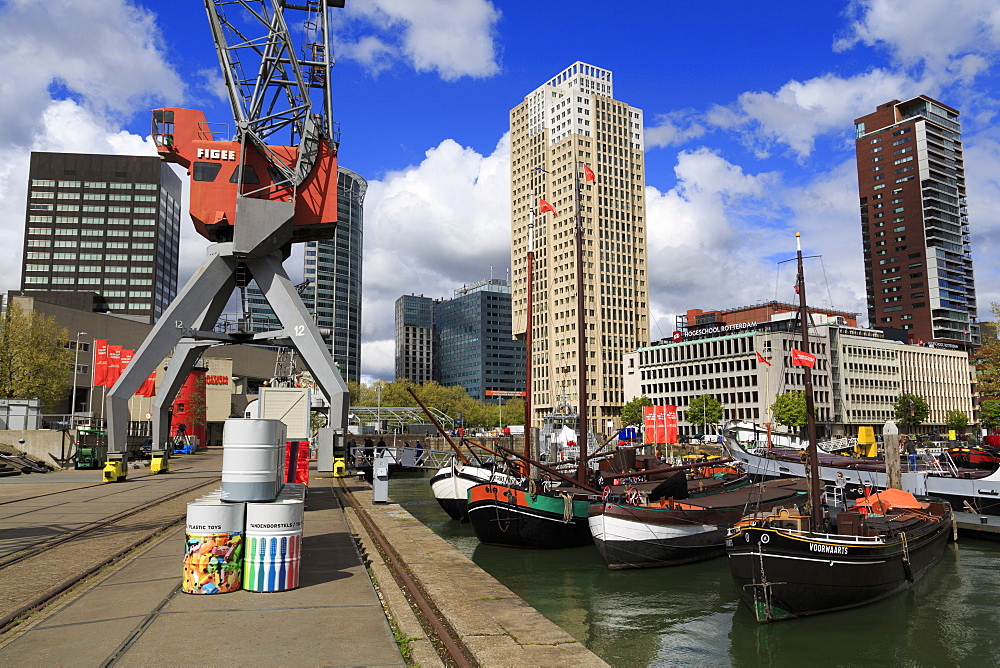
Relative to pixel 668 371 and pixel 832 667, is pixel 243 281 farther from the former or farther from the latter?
pixel 668 371

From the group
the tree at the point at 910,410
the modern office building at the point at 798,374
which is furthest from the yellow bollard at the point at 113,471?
the tree at the point at 910,410

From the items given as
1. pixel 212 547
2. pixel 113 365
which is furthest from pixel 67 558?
pixel 113 365

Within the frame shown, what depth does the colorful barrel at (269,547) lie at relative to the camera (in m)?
11.7

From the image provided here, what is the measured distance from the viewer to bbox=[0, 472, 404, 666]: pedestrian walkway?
8.40m

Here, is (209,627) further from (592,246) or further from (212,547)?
(592,246)

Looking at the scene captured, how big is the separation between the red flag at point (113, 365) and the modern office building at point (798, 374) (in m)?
96.3

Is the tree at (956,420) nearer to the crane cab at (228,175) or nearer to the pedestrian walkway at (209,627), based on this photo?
the crane cab at (228,175)

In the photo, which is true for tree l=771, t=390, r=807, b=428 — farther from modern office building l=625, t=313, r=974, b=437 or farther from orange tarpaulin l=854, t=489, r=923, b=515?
orange tarpaulin l=854, t=489, r=923, b=515

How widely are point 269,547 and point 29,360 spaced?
6866 cm

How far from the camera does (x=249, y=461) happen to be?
12.3 metres

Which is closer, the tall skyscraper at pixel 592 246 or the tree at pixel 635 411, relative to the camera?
the tree at pixel 635 411

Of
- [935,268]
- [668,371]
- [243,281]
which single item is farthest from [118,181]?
[935,268]

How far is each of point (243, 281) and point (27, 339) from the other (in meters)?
40.8

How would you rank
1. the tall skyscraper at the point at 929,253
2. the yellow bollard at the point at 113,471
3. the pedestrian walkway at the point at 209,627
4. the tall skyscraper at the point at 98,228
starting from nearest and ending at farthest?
the pedestrian walkway at the point at 209,627, the yellow bollard at the point at 113,471, the tall skyscraper at the point at 98,228, the tall skyscraper at the point at 929,253
